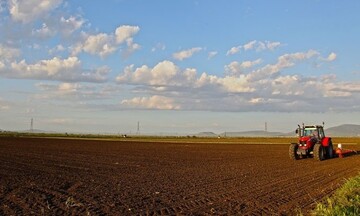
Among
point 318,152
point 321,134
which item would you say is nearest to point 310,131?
point 321,134

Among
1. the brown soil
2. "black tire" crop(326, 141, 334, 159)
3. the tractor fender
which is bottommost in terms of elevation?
the brown soil

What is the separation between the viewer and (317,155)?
2836 centimetres

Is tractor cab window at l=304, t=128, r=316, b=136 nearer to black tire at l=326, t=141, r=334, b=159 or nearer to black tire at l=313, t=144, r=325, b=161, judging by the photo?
black tire at l=326, t=141, r=334, b=159

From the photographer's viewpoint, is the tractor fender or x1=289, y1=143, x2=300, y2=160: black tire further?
the tractor fender

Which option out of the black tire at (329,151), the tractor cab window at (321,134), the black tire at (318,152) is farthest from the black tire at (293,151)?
the black tire at (329,151)

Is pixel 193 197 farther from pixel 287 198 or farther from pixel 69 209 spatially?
pixel 69 209

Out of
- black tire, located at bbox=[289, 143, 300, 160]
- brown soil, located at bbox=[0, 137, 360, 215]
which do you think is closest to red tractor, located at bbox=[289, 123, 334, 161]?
black tire, located at bbox=[289, 143, 300, 160]

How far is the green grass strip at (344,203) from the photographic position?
10.1 m

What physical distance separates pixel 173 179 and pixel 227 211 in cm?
701

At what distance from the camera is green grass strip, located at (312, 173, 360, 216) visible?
398 inches

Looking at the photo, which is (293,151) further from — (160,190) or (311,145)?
(160,190)

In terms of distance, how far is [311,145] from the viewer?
2980 centimetres

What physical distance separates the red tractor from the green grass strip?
1374 centimetres

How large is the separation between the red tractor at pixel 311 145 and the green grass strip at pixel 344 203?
45.1 ft
